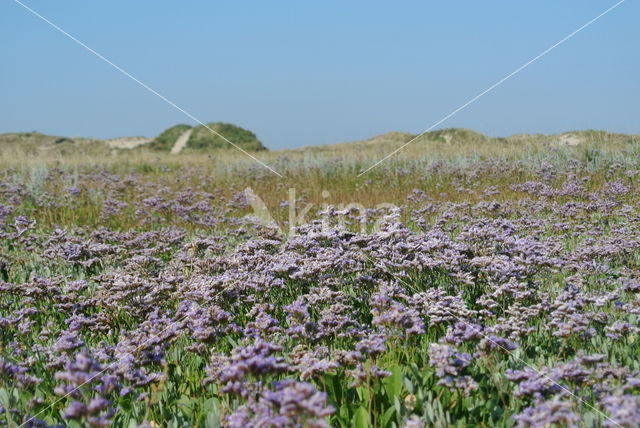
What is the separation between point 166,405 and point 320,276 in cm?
202

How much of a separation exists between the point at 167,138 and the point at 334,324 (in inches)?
1877

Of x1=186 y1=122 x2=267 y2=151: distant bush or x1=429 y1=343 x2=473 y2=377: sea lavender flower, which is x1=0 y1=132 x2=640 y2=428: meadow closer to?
x1=429 y1=343 x2=473 y2=377: sea lavender flower

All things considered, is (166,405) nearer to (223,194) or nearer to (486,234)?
(486,234)

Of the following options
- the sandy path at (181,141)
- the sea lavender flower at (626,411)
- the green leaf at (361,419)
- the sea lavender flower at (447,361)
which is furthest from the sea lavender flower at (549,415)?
the sandy path at (181,141)

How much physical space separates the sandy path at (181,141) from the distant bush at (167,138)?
1.06 feet

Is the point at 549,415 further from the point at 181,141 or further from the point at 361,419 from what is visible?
the point at 181,141

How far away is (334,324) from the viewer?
14.0 ft

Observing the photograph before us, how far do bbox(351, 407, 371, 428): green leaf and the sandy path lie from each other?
4535 centimetres

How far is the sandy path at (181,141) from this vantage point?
4748 centimetres

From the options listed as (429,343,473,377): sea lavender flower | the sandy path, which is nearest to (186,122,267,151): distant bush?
the sandy path

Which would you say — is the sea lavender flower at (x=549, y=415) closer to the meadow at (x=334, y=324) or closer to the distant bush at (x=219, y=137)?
the meadow at (x=334, y=324)

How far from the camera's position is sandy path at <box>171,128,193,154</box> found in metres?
47.5

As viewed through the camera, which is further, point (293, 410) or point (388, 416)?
point (388, 416)

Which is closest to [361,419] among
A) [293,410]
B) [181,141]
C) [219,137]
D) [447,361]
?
[447,361]
